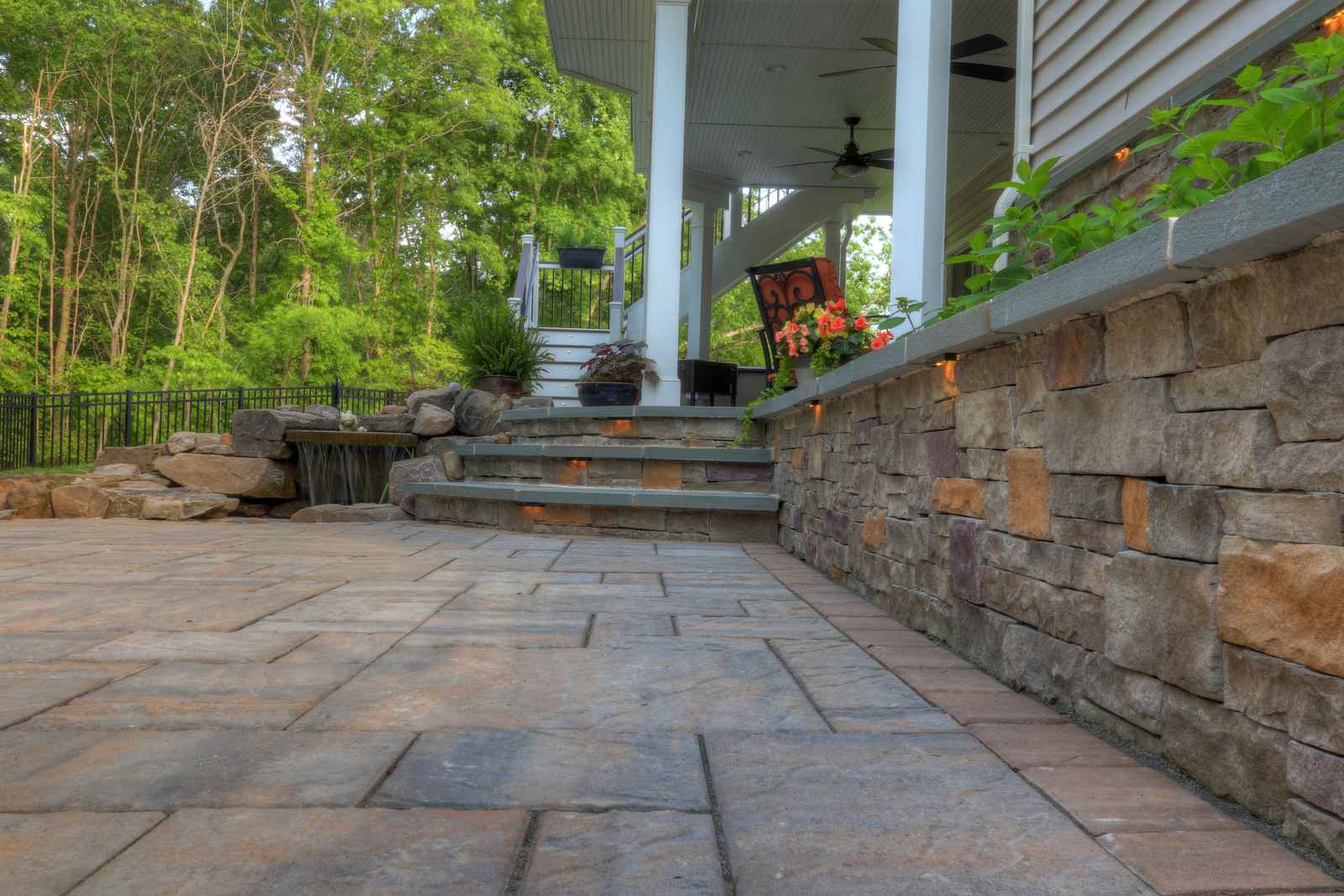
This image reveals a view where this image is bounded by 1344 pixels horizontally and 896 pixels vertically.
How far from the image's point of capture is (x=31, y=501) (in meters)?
6.72

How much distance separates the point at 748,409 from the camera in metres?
5.29

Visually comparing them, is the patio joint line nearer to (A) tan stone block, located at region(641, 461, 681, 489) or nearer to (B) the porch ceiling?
(A) tan stone block, located at region(641, 461, 681, 489)

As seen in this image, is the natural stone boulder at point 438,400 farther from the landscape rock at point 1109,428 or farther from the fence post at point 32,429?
the landscape rock at point 1109,428

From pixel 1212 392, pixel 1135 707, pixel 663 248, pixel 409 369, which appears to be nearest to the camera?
pixel 1212 392

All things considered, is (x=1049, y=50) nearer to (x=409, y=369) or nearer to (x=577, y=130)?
(x=409, y=369)

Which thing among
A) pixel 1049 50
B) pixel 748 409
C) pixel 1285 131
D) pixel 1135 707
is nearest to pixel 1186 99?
pixel 1049 50

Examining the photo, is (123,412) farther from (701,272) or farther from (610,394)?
(610,394)

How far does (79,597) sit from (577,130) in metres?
17.2

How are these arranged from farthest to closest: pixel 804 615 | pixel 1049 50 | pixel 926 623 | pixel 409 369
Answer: pixel 409 369 < pixel 1049 50 < pixel 804 615 < pixel 926 623

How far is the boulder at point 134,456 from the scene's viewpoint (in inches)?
325

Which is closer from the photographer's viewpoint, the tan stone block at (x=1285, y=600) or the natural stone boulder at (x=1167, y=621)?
the tan stone block at (x=1285, y=600)

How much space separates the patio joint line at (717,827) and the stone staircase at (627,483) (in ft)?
11.1

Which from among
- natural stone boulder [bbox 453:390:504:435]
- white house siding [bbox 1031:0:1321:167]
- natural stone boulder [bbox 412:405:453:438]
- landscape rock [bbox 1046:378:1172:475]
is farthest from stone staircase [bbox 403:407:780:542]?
landscape rock [bbox 1046:378:1172:475]

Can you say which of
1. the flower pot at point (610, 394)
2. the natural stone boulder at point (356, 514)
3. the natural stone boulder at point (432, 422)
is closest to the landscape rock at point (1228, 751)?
the flower pot at point (610, 394)
